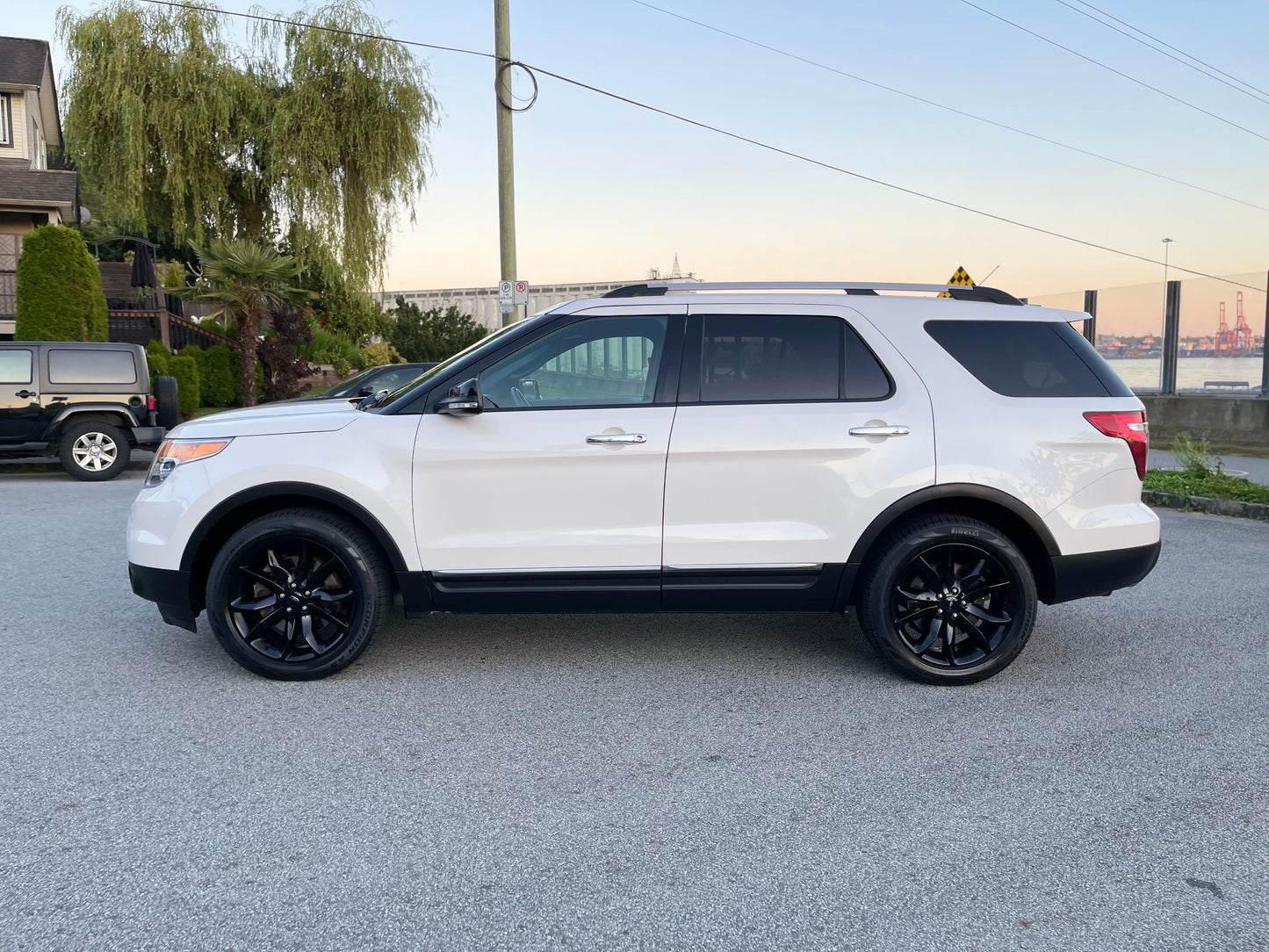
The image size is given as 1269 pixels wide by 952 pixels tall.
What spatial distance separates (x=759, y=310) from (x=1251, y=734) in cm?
281

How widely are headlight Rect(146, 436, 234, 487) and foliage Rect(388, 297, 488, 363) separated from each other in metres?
20.7

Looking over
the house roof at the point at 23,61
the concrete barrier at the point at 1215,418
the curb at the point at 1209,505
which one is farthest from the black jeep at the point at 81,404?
the house roof at the point at 23,61

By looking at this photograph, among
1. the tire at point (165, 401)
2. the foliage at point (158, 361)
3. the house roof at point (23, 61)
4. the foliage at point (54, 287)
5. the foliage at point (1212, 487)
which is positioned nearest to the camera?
the foliage at point (1212, 487)

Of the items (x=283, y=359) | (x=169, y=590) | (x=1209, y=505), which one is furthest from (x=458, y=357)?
(x=283, y=359)

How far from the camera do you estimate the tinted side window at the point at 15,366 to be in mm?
12875

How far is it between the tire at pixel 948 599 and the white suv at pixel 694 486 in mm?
12

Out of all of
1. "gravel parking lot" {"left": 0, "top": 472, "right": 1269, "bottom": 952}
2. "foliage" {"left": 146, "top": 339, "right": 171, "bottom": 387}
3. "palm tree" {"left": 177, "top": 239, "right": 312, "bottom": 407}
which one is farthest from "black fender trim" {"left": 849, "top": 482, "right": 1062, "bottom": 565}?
"palm tree" {"left": 177, "top": 239, "right": 312, "bottom": 407}

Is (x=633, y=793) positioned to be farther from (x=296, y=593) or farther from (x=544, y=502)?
(x=296, y=593)

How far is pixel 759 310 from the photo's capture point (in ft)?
16.2

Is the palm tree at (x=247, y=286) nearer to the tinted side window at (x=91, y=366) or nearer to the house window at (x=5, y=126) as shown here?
the tinted side window at (x=91, y=366)

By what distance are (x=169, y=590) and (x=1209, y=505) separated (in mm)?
9991

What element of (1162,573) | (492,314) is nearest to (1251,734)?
(1162,573)

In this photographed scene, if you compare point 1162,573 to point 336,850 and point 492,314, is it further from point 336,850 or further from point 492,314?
point 492,314

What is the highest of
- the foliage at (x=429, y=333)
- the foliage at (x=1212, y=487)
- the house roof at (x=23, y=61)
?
the house roof at (x=23, y=61)
